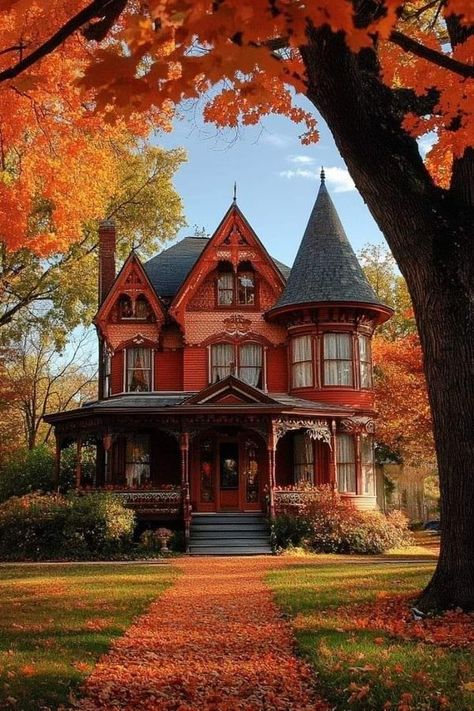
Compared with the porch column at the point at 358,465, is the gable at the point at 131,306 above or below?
above

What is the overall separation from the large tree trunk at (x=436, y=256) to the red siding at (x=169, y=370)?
1922cm

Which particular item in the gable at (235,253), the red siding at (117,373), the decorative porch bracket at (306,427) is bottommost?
the decorative porch bracket at (306,427)

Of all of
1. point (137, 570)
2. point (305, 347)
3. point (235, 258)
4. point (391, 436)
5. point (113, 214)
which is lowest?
point (137, 570)

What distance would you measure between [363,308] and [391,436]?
31.0ft

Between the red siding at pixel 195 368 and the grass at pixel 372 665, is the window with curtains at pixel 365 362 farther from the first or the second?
the grass at pixel 372 665

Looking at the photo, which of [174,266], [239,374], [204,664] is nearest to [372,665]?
[204,664]

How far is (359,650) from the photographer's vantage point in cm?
648

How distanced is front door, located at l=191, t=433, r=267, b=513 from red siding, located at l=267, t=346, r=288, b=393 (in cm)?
262

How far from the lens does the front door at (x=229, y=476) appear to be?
979 inches

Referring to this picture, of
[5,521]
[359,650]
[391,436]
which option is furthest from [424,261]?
[391,436]

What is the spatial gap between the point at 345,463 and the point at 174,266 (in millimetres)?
10309

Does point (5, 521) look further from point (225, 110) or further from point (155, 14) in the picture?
point (155, 14)

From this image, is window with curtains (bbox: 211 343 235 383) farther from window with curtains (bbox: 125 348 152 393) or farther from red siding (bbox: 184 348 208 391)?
window with curtains (bbox: 125 348 152 393)

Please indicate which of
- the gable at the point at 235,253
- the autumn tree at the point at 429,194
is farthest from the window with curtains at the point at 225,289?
the autumn tree at the point at 429,194
